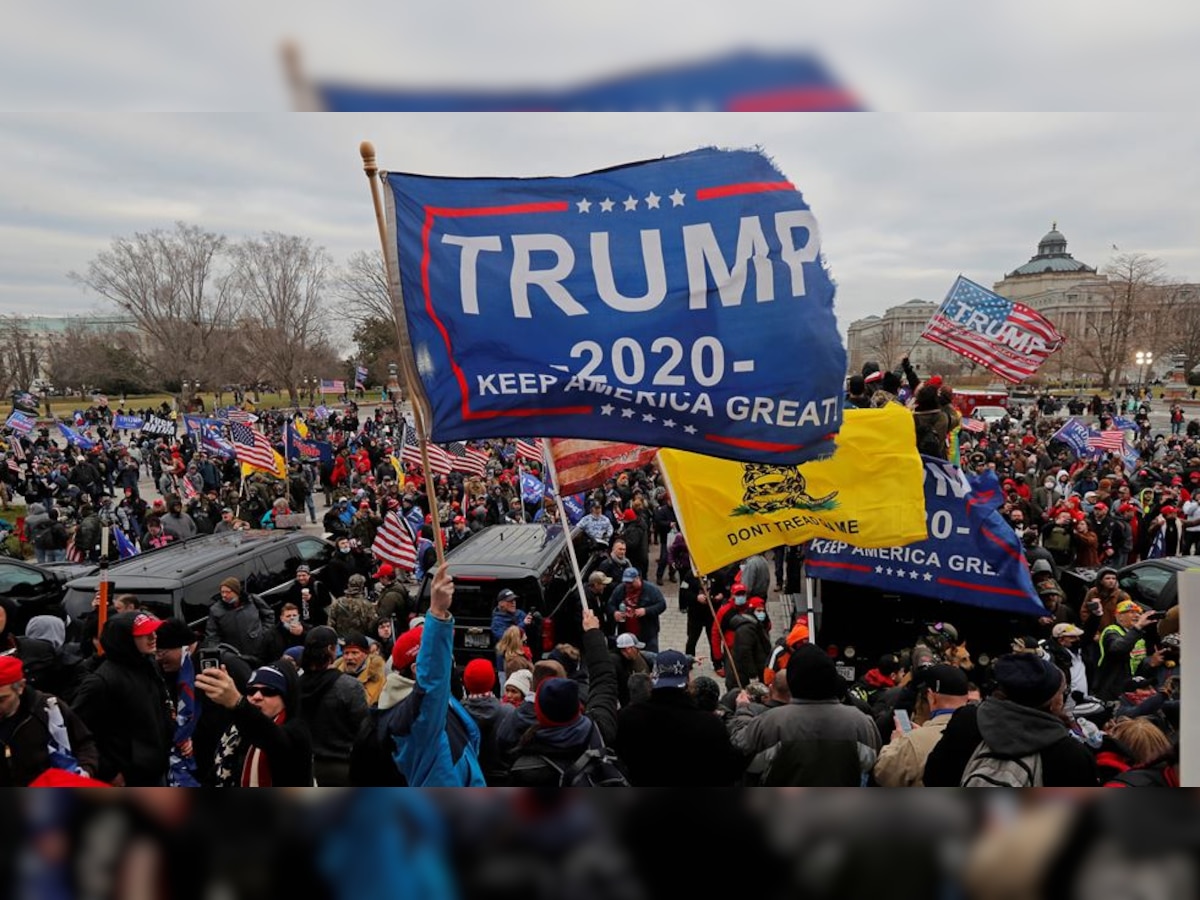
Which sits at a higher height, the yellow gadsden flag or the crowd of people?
the yellow gadsden flag

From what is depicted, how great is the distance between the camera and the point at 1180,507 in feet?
44.5

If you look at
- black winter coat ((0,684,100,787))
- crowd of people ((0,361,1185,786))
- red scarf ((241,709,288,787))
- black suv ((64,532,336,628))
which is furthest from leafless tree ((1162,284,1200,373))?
black winter coat ((0,684,100,787))

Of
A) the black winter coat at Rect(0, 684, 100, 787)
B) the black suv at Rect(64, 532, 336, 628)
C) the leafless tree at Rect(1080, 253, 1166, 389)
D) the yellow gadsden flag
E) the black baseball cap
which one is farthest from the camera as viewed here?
the leafless tree at Rect(1080, 253, 1166, 389)

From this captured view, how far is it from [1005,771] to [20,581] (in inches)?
441

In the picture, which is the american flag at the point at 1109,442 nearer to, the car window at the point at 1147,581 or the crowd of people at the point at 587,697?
the crowd of people at the point at 587,697

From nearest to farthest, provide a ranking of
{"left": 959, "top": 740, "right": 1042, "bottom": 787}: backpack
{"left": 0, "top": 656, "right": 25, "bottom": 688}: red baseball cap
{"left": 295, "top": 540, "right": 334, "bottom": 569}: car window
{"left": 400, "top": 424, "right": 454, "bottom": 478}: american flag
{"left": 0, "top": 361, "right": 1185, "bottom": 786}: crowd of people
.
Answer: {"left": 959, "top": 740, "right": 1042, "bottom": 787}: backpack
{"left": 0, "top": 361, "right": 1185, "bottom": 786}: crowd of people
{"left": 0, "top": 656, "right": 25, "bottom": 688}: red baseball cap
{"left": 295, "top": 540, "right": 334, "bottom": 569}: car window
{"left": 400, "top": 424, "right": 454, "bottom": 478}: american flag

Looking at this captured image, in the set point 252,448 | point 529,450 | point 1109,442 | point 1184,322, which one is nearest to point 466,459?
point 529,450

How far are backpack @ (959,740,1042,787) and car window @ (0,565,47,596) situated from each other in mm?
10886

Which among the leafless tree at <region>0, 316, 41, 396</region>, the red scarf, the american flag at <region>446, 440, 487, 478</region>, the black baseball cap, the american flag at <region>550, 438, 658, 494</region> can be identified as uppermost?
the leafless tree at <region>0, 316, 41, 396</region>

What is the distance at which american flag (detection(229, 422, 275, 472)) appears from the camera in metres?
16.0

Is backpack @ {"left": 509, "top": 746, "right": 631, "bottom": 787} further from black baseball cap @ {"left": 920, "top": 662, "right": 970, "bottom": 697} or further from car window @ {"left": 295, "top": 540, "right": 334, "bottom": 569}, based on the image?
car window @ {"left": 295, "top": 540, "right": 334, "bottom": 569}

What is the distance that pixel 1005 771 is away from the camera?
2893mm

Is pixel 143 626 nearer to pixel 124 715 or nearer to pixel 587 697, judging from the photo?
pixel 124 715

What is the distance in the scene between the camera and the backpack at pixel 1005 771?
288 centimetres
